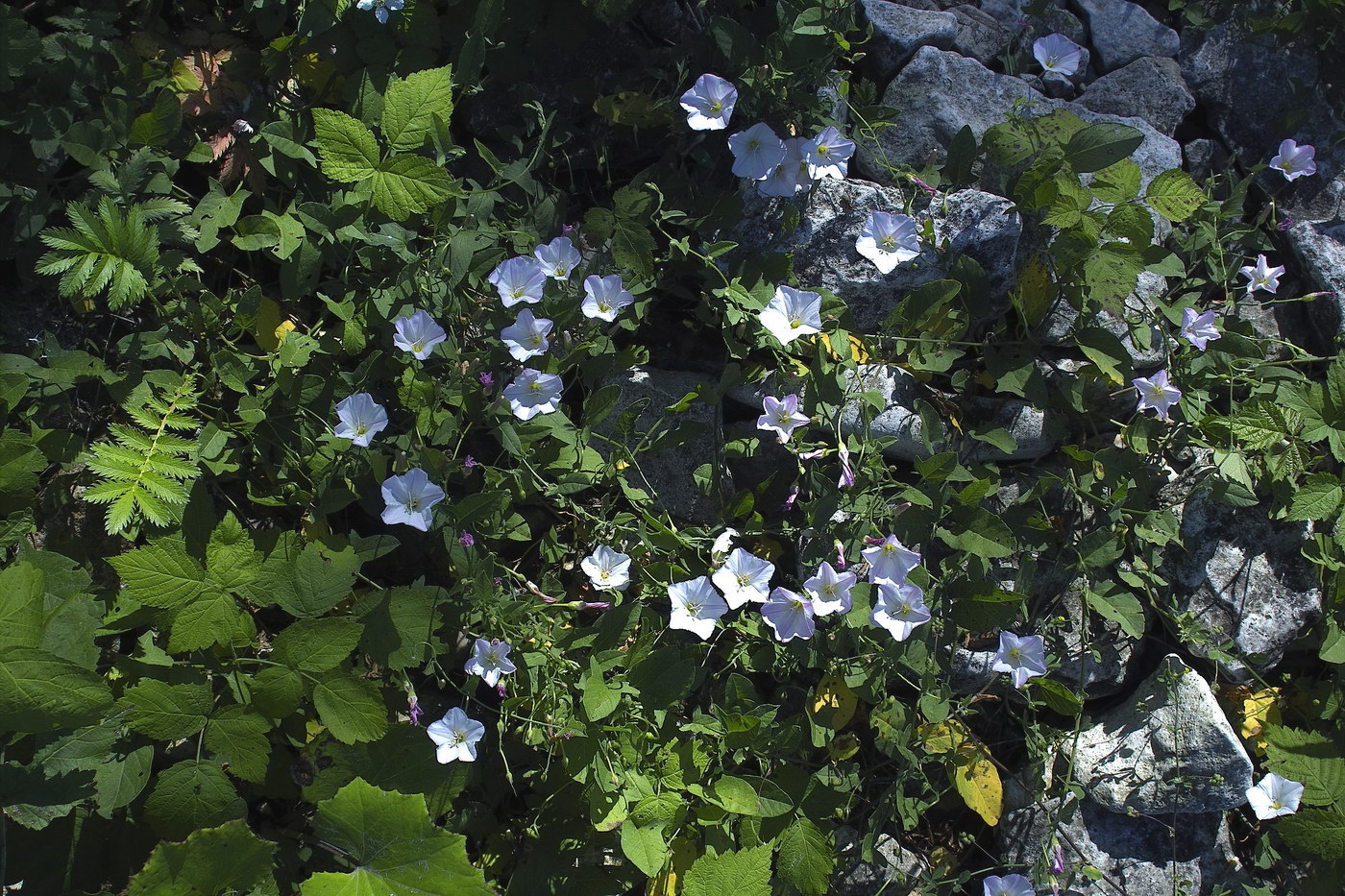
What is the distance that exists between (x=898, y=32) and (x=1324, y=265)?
1722 mm

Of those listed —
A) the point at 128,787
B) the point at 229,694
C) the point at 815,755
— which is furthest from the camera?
the point at 815,755

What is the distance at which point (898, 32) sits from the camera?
3.28 meters

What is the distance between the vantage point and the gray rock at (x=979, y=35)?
11.1 ft

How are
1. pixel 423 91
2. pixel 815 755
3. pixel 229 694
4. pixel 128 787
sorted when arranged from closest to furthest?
pixel 128 787, pixel 229 694, pixel 423 91, pixel 815 755

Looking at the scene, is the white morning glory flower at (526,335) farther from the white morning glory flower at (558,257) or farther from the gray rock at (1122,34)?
the gray rock at (1122,34)

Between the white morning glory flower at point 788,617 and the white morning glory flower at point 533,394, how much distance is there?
2.77ft

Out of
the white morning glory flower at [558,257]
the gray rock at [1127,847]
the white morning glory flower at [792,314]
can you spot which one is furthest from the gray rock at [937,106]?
the gray rock at [1127,847]

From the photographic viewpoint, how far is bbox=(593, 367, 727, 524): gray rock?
2.99 meters

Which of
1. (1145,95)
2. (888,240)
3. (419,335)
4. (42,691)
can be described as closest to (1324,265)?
(1145,95)

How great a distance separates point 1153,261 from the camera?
295cm

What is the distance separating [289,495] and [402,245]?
0.80 metres

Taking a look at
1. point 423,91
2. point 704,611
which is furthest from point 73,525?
point 704,611

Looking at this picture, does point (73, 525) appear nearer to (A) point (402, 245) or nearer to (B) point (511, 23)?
(A) point (402, 245)

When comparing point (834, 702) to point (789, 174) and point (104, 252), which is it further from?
point (104, 252)
